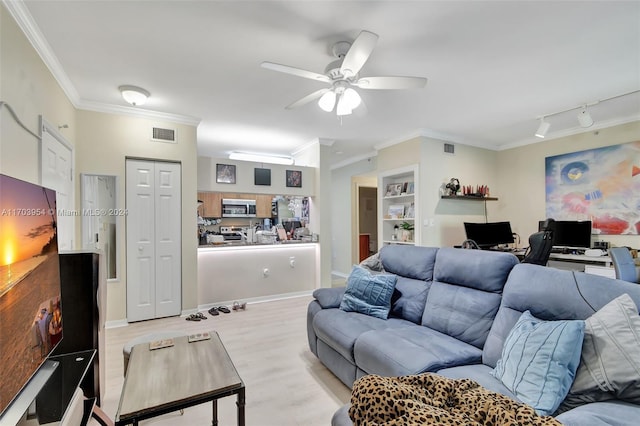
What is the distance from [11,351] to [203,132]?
4121 mm

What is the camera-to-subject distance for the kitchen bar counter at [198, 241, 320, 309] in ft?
14.1

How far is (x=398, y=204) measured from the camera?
5.46m

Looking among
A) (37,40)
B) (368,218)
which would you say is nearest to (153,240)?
(37,40)

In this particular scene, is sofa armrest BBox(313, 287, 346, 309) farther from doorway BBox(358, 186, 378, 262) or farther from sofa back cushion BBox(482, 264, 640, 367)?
doorway BBox(358, 186, 378, 262)

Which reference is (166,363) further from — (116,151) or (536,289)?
(116,151)

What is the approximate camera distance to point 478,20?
208 centimetres

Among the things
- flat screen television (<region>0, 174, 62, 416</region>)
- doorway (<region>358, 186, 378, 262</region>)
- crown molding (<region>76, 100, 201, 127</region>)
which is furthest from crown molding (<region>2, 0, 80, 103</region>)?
doorway (<region>358, 186, 378, 262</region>)

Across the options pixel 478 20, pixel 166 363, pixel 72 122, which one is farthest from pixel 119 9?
pixel 478 20

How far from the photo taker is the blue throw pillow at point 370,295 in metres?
2.50

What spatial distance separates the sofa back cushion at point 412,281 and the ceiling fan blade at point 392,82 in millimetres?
1347

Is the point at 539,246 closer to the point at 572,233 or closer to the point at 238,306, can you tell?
the point at 572,233

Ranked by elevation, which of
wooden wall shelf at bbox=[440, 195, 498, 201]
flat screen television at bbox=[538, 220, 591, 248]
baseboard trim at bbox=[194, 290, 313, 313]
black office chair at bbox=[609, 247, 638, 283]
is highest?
wooden wall shelf at bbox=[440, 195, 498, 201]

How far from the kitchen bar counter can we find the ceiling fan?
267cm

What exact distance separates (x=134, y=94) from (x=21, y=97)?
117cm
